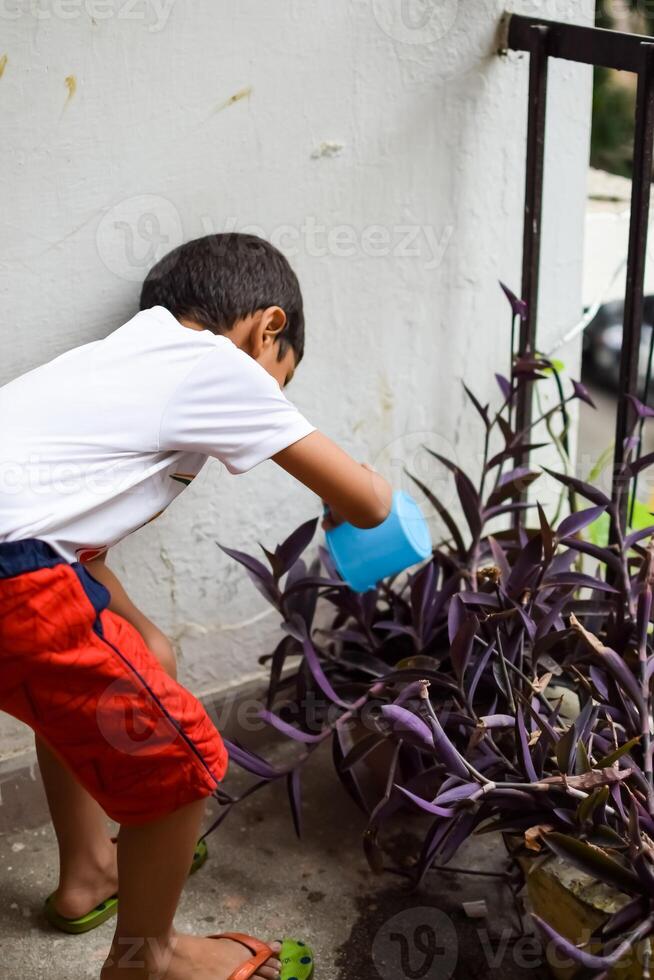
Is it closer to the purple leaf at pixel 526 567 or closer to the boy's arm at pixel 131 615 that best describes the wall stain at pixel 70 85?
the boy's arm at pixel 131 615

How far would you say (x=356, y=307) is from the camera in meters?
2.06

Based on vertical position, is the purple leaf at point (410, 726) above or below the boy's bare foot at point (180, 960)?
above

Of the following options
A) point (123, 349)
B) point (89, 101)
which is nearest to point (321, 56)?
point (89, 101)

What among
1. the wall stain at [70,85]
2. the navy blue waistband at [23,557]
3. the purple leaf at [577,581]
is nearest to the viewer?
the navy blue waistband at [23,557]

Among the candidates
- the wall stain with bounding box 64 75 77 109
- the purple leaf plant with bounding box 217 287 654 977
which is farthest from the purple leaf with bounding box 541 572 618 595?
the wall stain with bounding box 64 75 77 109

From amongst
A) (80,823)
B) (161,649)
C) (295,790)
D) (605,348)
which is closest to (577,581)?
(295,790)

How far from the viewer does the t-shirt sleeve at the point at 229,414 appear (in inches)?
56.5

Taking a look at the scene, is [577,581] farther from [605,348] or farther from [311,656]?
[605,348]

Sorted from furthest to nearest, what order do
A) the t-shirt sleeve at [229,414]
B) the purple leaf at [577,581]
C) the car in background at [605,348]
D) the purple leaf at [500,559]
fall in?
the car in background at [605,348], the purple leaf at [500,559], the purple leaf at [577,581], the t-shirt sleeve at [229,414]

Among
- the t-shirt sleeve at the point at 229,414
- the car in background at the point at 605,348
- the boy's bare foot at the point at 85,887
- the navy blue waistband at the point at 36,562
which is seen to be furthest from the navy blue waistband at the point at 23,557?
the car in background at the point at 605,348

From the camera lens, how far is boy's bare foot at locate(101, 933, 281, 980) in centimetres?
152

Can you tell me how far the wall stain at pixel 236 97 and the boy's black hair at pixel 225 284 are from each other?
0.84ft

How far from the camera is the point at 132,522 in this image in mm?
1492

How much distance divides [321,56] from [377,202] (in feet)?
0.91
